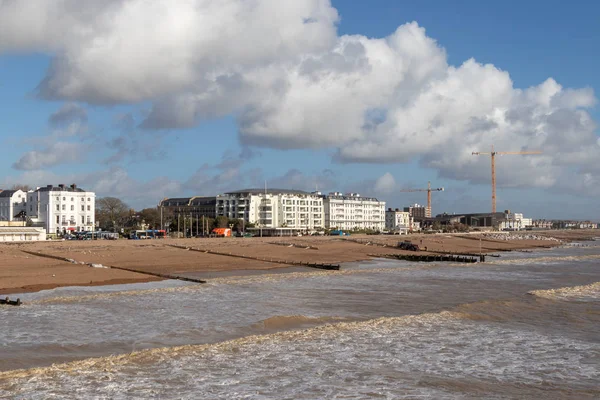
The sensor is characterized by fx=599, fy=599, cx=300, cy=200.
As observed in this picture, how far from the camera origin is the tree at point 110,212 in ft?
475

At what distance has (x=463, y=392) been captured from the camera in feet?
44.4

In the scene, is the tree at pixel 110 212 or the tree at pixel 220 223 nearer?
the tree at pixel 110 212

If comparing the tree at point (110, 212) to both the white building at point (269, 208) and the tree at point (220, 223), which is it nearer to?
the tree at point (220, 223)

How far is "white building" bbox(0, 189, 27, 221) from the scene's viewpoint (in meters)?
133

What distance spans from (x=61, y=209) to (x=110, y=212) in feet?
68.9

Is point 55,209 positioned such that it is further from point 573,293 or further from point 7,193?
point 573,293

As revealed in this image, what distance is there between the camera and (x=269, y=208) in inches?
7190

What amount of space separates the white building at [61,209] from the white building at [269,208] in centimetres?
5314

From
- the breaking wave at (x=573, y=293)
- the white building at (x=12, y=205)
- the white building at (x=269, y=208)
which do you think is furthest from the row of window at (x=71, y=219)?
the breaking wave at (x=573, y=293)

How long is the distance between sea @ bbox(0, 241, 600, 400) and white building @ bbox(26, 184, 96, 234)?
100 meters

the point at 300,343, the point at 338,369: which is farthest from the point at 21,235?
the point at 338,369

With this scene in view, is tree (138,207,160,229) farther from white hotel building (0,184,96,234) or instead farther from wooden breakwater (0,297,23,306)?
wooden breakwater (0,297,23,306)

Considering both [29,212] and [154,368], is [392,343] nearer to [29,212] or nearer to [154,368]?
[154,368]

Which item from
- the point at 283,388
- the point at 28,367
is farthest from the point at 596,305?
the point at 28,367
